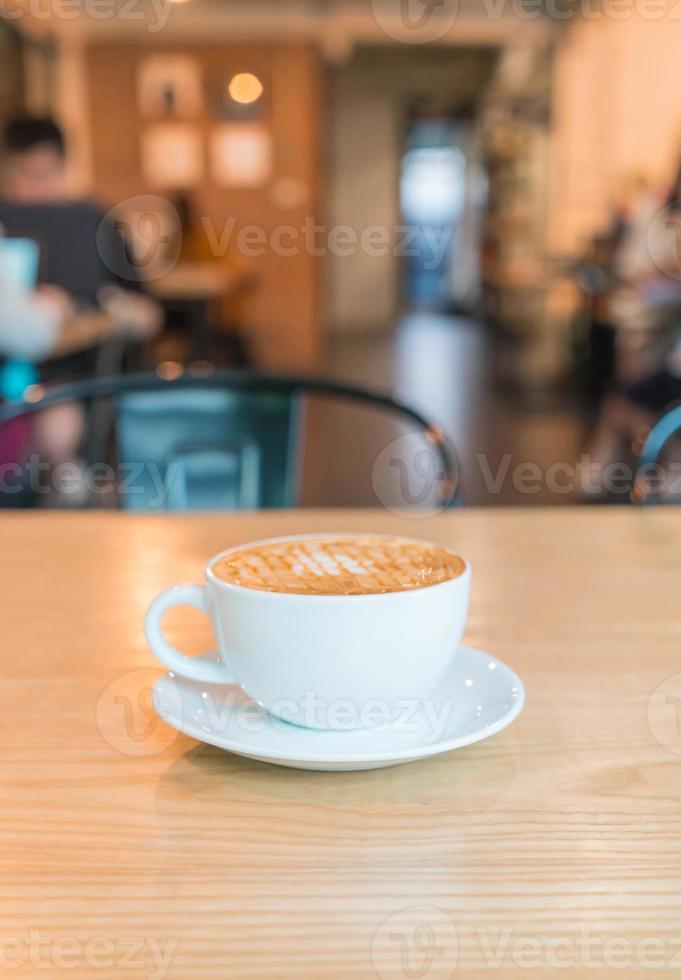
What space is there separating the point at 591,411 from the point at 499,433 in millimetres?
1002

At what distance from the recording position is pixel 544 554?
0.90 meters

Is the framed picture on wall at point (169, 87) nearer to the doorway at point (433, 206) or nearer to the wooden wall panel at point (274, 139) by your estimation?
the wooden wall panel at point (274, 139)

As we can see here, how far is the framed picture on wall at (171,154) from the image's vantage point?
9328 mm

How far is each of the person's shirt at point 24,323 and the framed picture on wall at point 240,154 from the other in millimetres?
7127

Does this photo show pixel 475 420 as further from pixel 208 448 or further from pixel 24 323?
pixel 208 448

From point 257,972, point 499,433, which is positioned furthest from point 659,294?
point 257,972

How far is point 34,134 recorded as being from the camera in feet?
11.9

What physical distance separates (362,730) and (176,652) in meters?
0.10

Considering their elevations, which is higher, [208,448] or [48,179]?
[48,179]

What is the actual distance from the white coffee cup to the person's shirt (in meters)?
2.27

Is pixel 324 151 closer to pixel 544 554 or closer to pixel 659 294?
pixel 659 294

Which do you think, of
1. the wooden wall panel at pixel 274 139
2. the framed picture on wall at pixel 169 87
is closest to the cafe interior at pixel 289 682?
the wooden wall panel at pixel 274 139

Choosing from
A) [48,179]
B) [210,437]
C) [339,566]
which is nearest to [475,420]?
[48,179]

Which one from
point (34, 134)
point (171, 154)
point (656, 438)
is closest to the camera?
point (656, 438)
